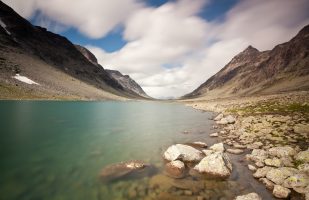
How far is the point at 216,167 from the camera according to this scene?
15.8 meters

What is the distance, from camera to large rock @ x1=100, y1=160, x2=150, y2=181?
15266 mm

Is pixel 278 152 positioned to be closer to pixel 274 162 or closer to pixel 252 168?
pixel 274 162

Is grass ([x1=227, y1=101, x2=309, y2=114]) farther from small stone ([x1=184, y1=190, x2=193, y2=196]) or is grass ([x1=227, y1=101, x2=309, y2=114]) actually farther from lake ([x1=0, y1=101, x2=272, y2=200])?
small stone ([x1=184, y1=190, x2=193, y2=196])

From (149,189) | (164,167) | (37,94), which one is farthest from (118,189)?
(37,94)

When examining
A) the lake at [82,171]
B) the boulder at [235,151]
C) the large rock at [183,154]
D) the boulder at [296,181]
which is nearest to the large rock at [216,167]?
the lake at [82,171]

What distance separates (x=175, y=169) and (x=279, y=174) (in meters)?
7.59

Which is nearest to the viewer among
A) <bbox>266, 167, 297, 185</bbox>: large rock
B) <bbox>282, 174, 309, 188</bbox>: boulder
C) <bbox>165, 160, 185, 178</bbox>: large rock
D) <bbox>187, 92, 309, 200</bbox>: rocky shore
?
<bbox>282, 174, 309, 188</bbox>: boulder

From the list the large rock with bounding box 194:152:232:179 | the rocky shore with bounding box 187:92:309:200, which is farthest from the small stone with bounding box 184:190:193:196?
the rocky shore with bounding box 187:92:309:200

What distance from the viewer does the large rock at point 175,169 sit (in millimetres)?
15719

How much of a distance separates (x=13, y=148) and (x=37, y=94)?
10516 cm

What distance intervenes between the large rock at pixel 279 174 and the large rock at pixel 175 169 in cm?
630

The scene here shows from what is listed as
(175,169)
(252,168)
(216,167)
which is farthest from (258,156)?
(175,169)

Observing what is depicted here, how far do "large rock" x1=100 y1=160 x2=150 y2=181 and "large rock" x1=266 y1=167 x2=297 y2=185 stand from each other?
32.3 feet

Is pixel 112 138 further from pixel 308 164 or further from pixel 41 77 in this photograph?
pixel 41 77
